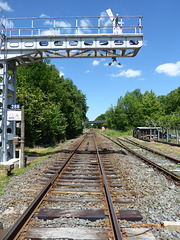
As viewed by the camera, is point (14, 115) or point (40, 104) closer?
point (14, 115)

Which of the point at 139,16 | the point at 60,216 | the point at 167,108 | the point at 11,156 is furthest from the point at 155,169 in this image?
the point at 167,108

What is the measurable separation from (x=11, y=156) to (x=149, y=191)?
8.22m

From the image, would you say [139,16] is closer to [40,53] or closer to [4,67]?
[40,53]

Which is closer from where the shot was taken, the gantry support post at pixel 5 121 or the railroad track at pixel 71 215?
the railroad track at pixel 71 215

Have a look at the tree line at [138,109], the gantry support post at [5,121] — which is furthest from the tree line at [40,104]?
the tree line at [138,109]

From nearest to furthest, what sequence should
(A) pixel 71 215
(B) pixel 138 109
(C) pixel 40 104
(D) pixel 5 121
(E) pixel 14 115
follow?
(A) pixel 71 215
(E) pixel 14 115
(D) pixel 5 121
(C) pixel 40 104
(B) pixel 138 109

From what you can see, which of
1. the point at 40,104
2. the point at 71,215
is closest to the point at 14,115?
the point at 40,104

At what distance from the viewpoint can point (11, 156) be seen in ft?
35.2

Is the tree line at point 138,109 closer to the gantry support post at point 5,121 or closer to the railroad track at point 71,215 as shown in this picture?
the gantry support post at point 5,121

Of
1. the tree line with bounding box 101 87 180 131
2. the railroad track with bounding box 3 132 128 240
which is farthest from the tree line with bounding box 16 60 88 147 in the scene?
the tree line with bounding box 101 87 180 131

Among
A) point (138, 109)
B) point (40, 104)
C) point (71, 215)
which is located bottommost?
point (71, 215)

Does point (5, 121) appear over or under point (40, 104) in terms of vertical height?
under

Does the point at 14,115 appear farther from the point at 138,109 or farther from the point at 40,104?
the point at 138,109

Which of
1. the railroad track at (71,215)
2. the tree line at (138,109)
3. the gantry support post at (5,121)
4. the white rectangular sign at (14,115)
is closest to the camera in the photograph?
the railroad track at (71,215)
